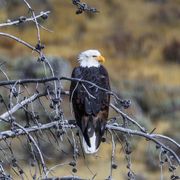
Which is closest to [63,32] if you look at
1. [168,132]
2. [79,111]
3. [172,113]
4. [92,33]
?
[92,33]

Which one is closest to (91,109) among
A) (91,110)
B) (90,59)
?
(91,110)

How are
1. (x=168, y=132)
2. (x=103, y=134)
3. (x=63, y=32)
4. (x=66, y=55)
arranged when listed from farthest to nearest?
(x=63, y=32) < (x=66, y=55) < (x=168, y=132) < (x=103, y=134)

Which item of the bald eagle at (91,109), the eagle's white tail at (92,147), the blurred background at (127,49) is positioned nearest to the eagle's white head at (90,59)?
the bald eagle at (91,109)

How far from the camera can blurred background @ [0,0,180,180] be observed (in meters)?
19.3

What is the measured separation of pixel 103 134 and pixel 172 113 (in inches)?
575

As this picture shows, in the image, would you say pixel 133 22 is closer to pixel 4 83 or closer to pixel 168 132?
pixel 168 132

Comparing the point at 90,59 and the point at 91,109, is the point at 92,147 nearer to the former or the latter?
the point at 91,109

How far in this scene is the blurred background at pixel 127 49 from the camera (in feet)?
63.2

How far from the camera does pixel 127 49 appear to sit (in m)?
27.9

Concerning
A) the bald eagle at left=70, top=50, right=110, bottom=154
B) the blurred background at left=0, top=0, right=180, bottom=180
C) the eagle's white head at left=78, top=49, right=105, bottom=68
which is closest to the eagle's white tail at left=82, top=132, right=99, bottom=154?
the bald eagle at left=70, top=50, right=110, bottom=154

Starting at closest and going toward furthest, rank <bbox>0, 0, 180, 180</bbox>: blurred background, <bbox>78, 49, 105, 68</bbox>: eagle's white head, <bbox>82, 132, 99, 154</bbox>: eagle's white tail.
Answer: <bbox>82, 132, 99, 154</bbox>: eagle's white tail
<bbox>78, 49, 105, 68</bbox>: eagle's white head
<bbox>0, 0, 180, 180</bbox>: blurred background

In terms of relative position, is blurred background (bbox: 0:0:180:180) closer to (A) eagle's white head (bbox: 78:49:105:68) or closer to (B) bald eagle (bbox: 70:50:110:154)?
(A) eagle's white head (bbox: 78:49:105:68)

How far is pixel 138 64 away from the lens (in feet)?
87.0

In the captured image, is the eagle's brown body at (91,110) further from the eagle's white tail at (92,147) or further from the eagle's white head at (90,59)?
the eagle's white head at (90,59)
